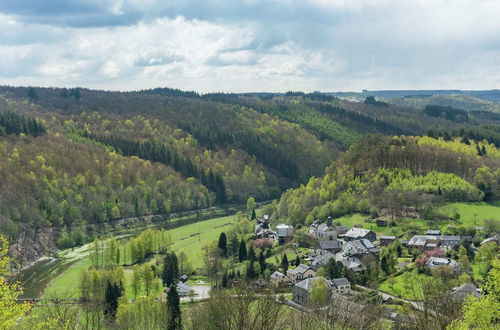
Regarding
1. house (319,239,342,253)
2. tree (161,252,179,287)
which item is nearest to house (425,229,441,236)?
house (319,239,342,253)

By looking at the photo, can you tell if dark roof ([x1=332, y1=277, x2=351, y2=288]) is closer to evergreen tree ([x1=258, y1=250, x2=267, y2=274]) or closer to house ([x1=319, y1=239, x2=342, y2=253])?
evergreen tree ([x1=258, y1=250, x2=267, y2=274])

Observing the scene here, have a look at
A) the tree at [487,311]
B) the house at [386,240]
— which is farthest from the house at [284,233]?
the tree at [487,311]

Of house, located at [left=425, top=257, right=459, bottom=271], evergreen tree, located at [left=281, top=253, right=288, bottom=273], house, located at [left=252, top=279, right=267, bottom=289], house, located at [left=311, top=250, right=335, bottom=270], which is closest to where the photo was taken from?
house, located at [left=252, top=279, right=267, bottom=289]

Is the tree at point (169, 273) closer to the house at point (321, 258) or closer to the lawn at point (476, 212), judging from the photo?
the house at point (321, 258)

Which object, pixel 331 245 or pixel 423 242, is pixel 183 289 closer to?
pixel 331 245

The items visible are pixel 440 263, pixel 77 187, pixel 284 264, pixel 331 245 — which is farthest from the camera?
pixel 77 187

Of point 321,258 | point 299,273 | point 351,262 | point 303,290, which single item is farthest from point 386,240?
point 303,290

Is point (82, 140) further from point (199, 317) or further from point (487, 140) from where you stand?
point (199, 317)
